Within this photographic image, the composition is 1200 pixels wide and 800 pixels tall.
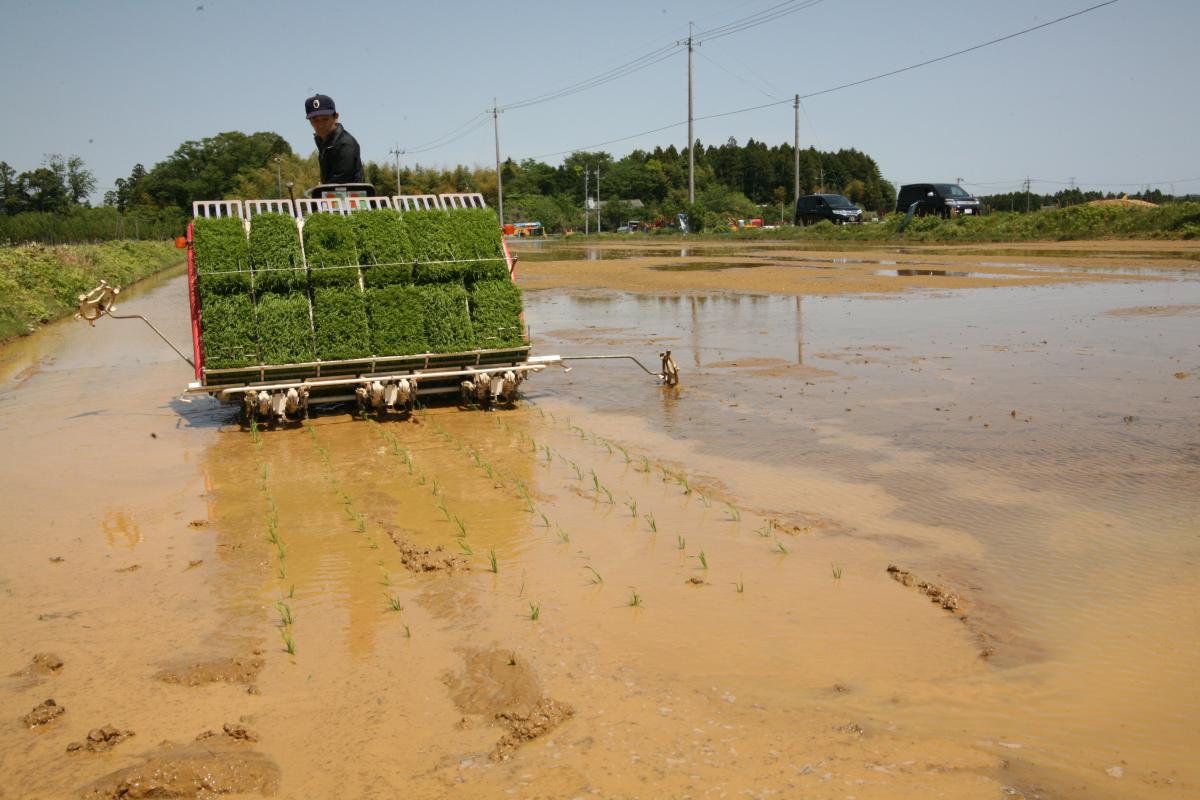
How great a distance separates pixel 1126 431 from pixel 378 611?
7.29 m

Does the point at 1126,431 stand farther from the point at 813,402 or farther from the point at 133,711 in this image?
the point at 133,711

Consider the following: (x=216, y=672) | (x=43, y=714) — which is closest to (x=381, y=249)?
(x=216, y=672)

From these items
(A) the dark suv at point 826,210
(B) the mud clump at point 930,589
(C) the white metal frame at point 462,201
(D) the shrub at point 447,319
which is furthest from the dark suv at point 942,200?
(B) the mud clump at point 930,589

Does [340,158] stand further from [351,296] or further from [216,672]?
[216,672]

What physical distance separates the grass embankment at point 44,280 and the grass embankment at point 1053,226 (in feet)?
106

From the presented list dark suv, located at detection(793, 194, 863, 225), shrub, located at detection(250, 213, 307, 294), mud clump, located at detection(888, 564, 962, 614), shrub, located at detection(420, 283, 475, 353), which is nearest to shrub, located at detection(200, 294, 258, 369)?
shrub, located at detection(250, 213, 307, 294)

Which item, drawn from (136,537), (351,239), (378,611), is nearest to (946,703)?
(378,611)

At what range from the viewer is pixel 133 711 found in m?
4.78

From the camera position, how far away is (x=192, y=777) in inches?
165

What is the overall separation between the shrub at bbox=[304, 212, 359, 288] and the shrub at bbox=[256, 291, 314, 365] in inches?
16.6

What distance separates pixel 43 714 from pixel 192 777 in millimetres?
1055

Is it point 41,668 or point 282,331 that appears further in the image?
point 282,331

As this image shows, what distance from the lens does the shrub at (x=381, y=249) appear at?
11.2 m

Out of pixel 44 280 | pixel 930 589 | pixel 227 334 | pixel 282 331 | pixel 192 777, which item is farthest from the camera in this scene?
pixel 44 280
